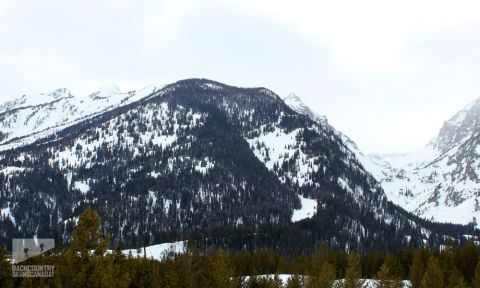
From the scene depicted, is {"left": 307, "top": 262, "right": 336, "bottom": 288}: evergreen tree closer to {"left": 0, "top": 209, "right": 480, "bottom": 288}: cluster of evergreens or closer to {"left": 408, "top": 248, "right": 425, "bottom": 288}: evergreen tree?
{"left": 0, "top": 209, "right": 480, "bottom": 288}: cluster of evergreens

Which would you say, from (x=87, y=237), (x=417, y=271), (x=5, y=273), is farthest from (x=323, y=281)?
(x=5, y=273)

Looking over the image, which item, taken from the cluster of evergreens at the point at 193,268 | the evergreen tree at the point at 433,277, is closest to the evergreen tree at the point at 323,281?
the cluster of evergreens at the point at 193,268

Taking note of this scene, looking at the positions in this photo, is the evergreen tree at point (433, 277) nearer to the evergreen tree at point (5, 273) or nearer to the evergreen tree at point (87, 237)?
the evergreen tree at point (87, 237)

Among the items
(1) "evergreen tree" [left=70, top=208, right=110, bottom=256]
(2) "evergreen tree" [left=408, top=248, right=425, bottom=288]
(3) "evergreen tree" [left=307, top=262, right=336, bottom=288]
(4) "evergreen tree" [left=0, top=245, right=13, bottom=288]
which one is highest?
(1) "evergreen tree" [left=70, top=208, right=110, bottom=256]

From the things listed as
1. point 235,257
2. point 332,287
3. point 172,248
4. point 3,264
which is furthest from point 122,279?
point 172,248

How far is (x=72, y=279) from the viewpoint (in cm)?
3606

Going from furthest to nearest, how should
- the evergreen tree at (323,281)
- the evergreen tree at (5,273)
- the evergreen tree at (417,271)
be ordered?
1. the evergreen tree at (417,271)
2. the evergreen tree at (323,281)
3. the evergreen tree at (5,273)

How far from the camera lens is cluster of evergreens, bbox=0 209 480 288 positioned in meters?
36.3

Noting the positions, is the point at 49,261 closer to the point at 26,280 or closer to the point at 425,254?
the point at 26,280

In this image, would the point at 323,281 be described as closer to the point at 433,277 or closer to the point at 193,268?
the point at 193,268

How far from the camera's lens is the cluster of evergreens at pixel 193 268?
3628 cm

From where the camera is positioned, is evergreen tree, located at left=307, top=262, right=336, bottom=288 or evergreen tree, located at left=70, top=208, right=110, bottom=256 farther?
evergreen tree, located at left=307, top=262, right=336, bottom=288

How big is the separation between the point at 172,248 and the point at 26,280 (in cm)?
16412

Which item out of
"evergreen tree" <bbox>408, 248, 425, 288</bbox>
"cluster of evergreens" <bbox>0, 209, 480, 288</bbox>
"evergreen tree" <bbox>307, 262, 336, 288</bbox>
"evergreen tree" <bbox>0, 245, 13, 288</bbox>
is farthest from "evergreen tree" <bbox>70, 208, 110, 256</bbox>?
"evergreen tree" <bbox>408, 248, 425, 288</bbox>
